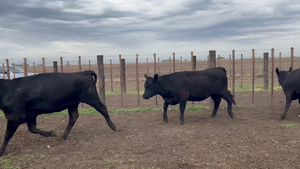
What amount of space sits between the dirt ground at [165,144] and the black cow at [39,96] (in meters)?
0.65

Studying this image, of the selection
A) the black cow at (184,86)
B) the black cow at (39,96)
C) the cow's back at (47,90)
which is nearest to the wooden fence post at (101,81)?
the black cow at (184,86)

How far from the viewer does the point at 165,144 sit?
5145 mm

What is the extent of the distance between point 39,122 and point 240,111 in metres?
6.30

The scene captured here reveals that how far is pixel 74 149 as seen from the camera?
511 cm

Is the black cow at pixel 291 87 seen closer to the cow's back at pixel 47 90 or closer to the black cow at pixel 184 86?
the black cow at pixel 184 86

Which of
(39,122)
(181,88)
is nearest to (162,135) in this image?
(181,88)

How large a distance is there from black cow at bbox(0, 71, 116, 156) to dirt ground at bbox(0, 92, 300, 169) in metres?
A: 0.65

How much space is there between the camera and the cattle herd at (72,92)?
508cm

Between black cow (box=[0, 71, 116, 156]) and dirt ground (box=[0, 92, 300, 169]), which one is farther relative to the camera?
black cow (box=[0, 71, 116, 156])

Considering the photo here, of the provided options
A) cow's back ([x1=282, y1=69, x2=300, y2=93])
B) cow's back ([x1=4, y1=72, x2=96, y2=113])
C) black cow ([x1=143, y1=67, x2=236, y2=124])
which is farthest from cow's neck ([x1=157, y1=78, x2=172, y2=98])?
cow's back ([x1=282, y1=69, x2=300, y2=93])

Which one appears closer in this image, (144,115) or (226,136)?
(226,136)

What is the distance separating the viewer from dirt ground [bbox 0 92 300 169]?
4172 mm

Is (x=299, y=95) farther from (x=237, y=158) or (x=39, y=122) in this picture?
(x=39, y=122)

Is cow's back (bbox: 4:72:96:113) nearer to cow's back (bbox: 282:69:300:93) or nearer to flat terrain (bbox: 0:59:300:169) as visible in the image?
flat terrain (bbox: 0:59:300:169)
